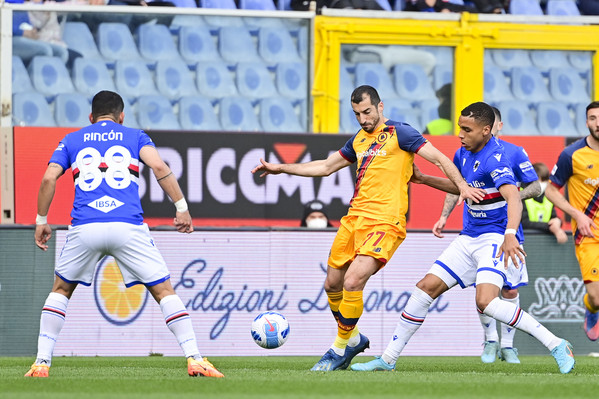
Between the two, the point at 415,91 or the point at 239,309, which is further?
the point at 415,91

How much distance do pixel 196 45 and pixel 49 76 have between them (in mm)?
1980

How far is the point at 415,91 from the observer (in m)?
15.2

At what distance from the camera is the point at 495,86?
50.5ft

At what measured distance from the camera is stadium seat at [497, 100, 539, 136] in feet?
50.3

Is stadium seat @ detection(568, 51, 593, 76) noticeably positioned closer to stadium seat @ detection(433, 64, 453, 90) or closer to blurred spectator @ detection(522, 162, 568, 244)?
stadium seat @ detection(433, 64, 453, 90)

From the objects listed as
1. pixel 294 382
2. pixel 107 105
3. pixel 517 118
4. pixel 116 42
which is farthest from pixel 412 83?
pixel 294 382

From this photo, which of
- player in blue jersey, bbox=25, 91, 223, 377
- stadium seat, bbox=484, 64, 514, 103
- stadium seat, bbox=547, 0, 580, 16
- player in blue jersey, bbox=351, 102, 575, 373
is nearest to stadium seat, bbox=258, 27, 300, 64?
stadium seat, bbox=484, 64, 514, 103

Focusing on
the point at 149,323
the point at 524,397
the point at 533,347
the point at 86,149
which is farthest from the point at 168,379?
the point at 533,347

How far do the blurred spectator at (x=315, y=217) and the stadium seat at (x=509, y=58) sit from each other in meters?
3.87

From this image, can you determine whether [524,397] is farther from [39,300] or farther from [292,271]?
[39,300]

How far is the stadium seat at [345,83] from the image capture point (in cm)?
1477

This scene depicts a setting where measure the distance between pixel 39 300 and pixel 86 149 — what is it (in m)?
3.94

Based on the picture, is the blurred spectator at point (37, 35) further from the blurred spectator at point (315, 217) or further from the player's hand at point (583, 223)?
the player's hand at point (583, 223)

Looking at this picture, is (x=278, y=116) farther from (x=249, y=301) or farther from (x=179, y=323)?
(x=179, y=323)
